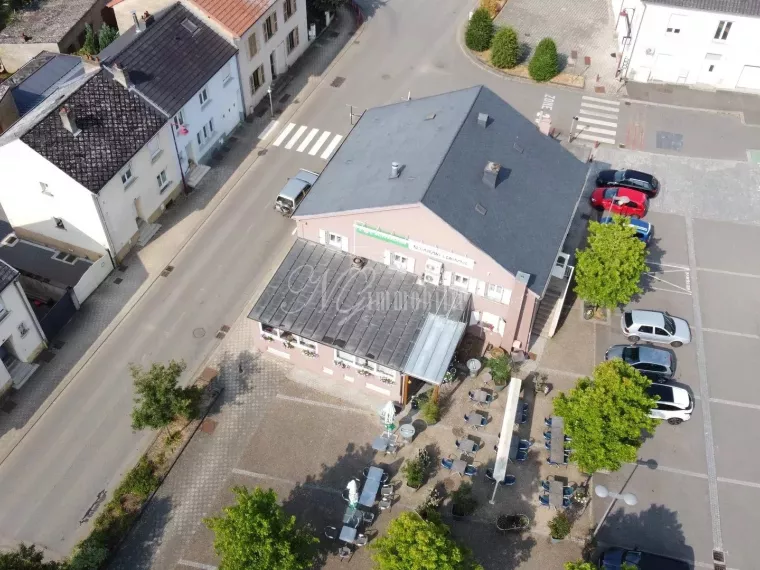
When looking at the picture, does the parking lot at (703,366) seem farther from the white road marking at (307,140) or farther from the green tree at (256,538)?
the white road marking at (307,140)

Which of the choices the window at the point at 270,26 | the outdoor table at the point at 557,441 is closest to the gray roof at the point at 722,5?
the window at the point at 270,26

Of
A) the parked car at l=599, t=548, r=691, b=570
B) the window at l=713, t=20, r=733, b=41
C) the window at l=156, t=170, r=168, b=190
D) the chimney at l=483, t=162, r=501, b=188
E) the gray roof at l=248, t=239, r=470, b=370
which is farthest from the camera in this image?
the window at l=713, t=20, r=733, b=41

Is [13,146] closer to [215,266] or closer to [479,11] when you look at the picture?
[215,266]

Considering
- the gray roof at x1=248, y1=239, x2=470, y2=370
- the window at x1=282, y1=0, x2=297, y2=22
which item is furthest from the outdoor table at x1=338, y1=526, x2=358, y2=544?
the window at x1=282, y1=0, x2=297, y2=22

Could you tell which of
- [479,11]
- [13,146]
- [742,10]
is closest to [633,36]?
[742,10]

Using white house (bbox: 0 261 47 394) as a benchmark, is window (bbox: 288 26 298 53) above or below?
above

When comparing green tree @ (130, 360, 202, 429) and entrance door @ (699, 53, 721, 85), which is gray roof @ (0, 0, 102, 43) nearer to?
green tree @ (130, 360, 202, 429)
